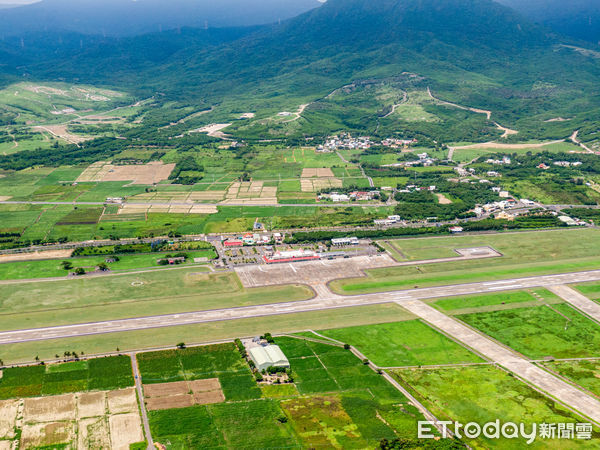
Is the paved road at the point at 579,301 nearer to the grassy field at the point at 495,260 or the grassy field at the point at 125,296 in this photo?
the grassy field at the point at 495,260

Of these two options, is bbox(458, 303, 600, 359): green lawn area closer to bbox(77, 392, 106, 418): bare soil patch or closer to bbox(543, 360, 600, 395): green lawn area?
bbox(543, 360, 600, 395): green lawn area

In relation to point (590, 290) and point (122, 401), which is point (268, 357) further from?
point (590, 290)

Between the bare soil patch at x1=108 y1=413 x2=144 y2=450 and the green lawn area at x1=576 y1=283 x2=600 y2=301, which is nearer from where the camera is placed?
the bare soil patch at x1=108 y1=413 x2=144 y2=450

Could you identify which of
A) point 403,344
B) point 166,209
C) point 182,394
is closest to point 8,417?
point 182,394

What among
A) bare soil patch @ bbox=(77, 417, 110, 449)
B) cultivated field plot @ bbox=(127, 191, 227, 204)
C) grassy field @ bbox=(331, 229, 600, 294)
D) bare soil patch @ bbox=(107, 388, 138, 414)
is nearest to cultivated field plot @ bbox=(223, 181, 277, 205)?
cultivated field plot @ bbox=(127, 191, 227, 204)
